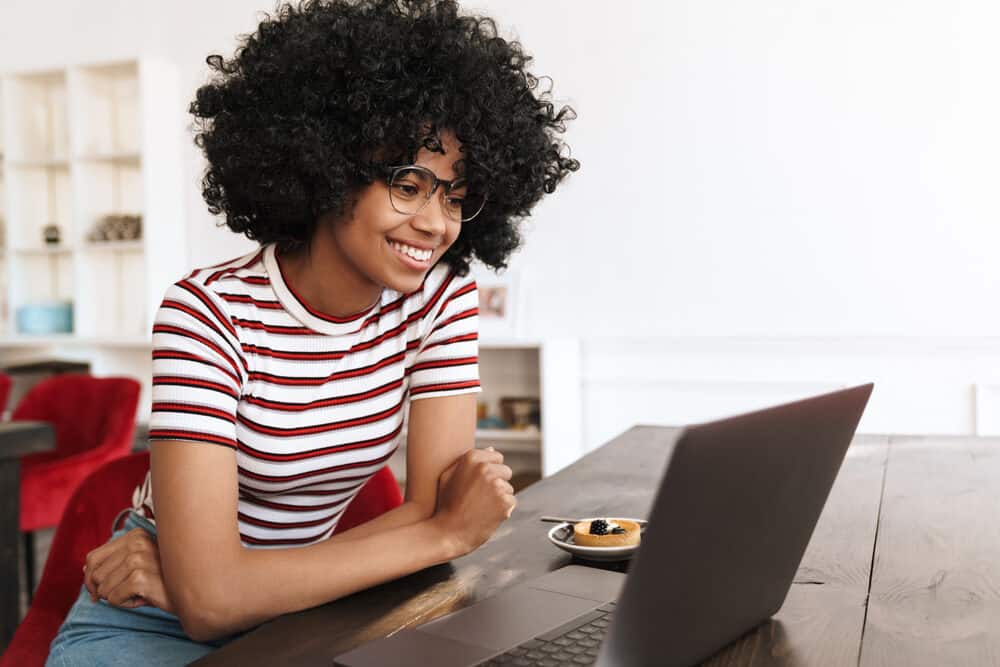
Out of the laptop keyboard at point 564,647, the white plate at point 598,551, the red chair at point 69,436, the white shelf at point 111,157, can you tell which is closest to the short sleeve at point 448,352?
the white plate at point 598,551

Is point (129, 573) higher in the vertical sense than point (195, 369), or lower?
lower

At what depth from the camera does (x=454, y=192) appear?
140 cm

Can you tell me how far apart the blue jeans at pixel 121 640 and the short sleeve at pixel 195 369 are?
0.83 ft

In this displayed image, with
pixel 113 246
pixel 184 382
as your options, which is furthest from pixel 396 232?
pixel 113 246

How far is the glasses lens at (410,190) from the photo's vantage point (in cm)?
134

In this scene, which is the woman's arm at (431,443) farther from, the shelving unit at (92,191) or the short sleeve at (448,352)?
the shelving unit at (92,191)

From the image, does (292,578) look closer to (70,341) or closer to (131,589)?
(131,589)

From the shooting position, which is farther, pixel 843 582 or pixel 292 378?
pixel 292 378

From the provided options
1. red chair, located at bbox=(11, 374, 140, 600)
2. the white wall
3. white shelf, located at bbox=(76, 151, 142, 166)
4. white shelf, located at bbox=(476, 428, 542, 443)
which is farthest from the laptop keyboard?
white shelf, located at bbox=(76, 151, 142, 166)

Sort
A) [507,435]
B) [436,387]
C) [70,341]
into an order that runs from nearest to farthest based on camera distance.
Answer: [436,387], [507,435], [70,341]

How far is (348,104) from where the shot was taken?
134 cm

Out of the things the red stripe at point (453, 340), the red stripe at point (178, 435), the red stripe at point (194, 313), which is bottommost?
the red stripe at point (178, 435)

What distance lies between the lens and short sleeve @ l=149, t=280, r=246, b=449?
1171mm

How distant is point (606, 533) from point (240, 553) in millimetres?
453
